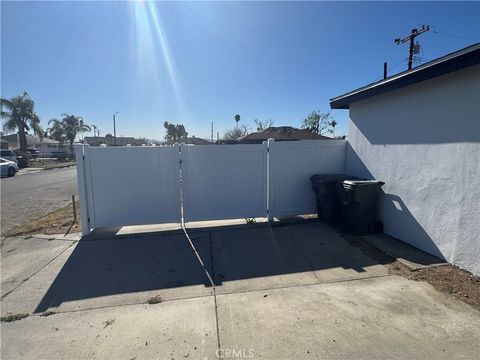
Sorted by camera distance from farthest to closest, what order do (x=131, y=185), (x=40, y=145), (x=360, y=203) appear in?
1. (x=40, y=145)
2. (x=131, y=185)
3. (x=360, y=203)

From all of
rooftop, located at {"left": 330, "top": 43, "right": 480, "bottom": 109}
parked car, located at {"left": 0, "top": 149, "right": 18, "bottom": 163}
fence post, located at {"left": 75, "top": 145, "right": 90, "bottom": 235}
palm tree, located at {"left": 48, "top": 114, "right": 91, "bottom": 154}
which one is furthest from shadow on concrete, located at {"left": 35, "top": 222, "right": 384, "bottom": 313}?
palm tree, located at {"left": 48, "top": 114, "right": 91, "bottom": 154}

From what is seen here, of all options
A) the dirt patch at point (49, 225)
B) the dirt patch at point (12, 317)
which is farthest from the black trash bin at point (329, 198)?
the dirt patch at point (49, 225)

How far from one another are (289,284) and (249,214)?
275cm

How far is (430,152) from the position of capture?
4.37 meters

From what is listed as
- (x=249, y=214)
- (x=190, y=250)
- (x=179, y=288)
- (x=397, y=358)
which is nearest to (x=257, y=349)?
(x=397, y=358)

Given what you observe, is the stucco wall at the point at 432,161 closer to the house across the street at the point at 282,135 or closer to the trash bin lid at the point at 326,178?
the trash bin lid at the point at 326,178

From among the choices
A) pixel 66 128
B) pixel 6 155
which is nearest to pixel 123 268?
pixel 6 155

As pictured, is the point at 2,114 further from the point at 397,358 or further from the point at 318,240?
the point at 397,358

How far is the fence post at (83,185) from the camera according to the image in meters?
5.39

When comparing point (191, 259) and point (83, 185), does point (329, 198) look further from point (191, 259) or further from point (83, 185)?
point (83, 185)

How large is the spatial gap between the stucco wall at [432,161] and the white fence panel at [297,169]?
88 cm

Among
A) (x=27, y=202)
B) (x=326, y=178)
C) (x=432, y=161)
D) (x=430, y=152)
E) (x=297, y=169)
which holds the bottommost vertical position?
(x=27, y=202)

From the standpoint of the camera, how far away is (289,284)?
357cm

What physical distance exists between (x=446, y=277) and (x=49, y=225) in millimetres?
7674
